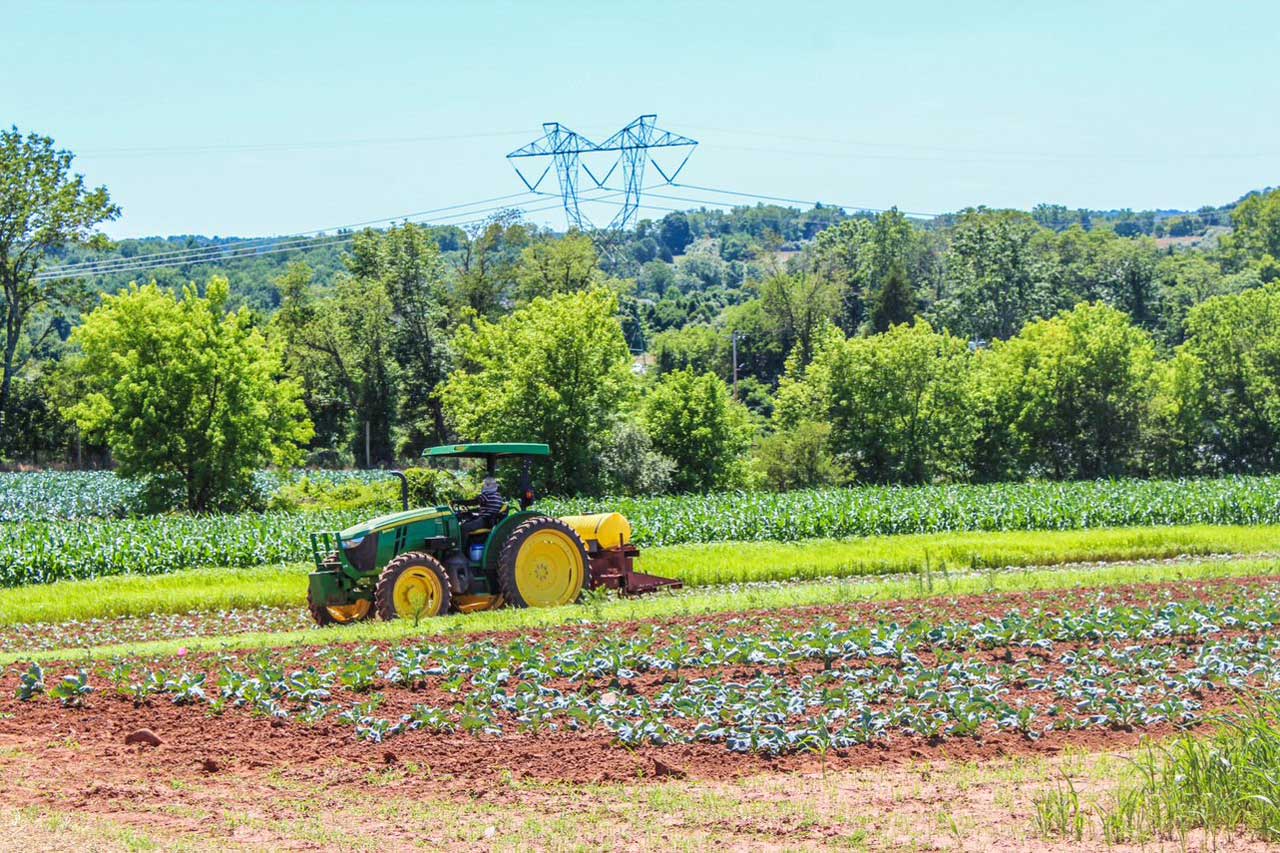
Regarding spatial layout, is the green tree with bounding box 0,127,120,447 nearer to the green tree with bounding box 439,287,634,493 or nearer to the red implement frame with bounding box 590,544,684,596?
the green tree with bounding box 439,287,634,493

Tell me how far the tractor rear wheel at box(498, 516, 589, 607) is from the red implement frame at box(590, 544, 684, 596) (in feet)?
3.08

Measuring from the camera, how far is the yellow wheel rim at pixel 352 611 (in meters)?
18.2

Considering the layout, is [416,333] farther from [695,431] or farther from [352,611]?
[352,611]

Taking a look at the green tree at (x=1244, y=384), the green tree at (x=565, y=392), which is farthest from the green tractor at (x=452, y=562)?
the green tree at (x=1244, y=384)

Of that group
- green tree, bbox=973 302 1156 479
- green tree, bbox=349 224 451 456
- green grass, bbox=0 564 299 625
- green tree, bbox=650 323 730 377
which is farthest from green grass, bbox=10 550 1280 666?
green tree, bbox=650 323 730 377

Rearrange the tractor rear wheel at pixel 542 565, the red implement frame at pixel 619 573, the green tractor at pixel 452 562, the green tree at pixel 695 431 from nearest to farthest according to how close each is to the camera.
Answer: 1. the green tractor at pixel 452 562
2. the tractor rear wheel at pixel 542 565
3. the red implement frame at pixel 619 573
4. the green tree at pixel 695 431

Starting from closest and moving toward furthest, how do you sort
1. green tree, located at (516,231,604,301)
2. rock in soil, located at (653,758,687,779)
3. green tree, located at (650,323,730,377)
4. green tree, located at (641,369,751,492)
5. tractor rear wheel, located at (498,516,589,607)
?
1. rock in soil, located at (653,758,687,779)
2. tractor rear wheel, located at (498,516,589,607)
3. green tree, located at (641,369,751,492)
4. green tree, located at (516,231,604,301)
5. green tree, located at (650,323,730,377)

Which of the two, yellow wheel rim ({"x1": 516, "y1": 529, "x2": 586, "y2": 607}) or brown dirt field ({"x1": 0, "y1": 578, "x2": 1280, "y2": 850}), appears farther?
yellow wheel rim ({"x1": 516, "y1": 529, "x2": 586, "y2": 607})

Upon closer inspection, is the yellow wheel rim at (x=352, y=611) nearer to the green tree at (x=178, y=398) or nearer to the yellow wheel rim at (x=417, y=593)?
the yellow wheel rim at (x=417, y=593)

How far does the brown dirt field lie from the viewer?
8742 mm

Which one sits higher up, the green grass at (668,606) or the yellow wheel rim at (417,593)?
the yellow wheel rim at (417,593)

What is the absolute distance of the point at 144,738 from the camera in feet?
37.0

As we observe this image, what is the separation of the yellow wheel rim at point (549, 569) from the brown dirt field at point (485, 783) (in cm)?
594

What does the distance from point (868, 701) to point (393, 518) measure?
8234 mm
